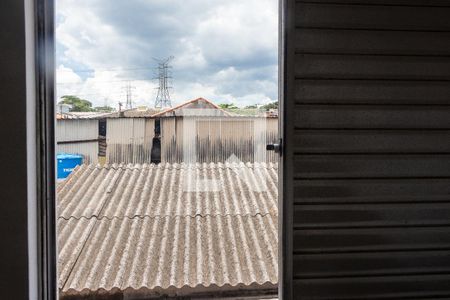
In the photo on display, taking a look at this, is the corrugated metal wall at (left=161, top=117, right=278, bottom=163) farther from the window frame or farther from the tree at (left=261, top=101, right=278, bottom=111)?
the window frame

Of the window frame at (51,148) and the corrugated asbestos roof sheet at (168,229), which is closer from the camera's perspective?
the window frame at (51,148)

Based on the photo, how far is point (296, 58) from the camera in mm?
1438

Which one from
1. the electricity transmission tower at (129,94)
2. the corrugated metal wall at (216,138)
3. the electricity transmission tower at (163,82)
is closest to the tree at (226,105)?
the corrugated metal wall at (216,138)

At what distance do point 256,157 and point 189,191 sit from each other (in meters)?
0.40

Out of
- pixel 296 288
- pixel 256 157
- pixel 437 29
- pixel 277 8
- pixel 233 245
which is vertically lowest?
pixel 296 288

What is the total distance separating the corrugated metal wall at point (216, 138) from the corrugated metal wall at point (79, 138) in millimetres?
319

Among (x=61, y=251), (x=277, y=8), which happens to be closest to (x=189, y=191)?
(x=61, y=251)

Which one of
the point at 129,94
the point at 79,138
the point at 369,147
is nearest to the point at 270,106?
the point at 369,147

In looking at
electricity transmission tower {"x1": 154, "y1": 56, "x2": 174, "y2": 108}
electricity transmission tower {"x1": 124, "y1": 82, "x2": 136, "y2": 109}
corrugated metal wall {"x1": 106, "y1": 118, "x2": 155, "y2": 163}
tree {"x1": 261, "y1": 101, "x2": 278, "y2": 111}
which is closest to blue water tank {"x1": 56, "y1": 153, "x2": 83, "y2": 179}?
corrugated metal wall {"x1": 106, "y1": 118, "x2": 155, "y2": 163}

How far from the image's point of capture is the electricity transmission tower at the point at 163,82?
5.32 ft

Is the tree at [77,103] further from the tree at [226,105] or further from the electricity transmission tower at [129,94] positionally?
the tree at [226,105]

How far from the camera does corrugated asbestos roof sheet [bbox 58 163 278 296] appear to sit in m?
1.60

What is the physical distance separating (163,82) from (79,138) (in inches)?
18.3

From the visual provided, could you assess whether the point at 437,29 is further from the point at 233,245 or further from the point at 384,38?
the point at 233,245
